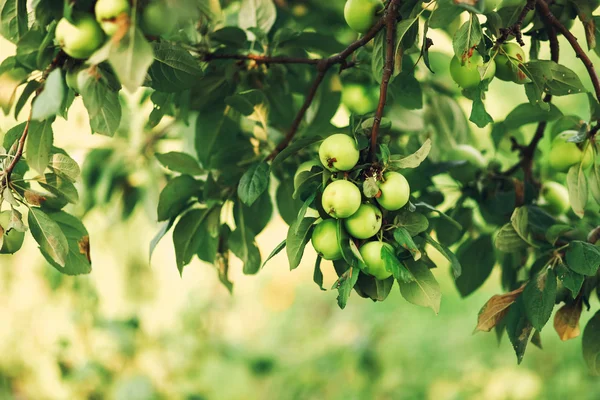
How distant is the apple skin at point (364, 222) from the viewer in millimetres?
626

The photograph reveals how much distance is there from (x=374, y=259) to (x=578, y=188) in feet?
1.04

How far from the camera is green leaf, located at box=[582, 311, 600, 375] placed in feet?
2.56

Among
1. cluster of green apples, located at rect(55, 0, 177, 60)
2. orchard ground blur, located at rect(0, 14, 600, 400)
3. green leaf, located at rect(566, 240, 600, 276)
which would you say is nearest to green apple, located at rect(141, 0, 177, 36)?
cluster of green apples, located at rect(55, 0, 177, 60)

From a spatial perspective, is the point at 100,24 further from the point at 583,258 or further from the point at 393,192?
the point at 583,258

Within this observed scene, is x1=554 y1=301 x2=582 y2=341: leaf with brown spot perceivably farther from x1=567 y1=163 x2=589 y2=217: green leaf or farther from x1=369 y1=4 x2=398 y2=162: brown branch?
x1=369 y1=4 x2=398 y2=162: brown branch

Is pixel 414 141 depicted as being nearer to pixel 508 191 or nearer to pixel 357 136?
pixel 508 191

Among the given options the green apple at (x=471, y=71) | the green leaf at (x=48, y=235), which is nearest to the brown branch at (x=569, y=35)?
the green apple at (x=471, y=71)

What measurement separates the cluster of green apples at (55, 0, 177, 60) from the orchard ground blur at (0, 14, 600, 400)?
90 cm

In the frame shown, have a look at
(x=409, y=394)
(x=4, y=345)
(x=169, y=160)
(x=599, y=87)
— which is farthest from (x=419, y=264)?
(x=4, y=345)

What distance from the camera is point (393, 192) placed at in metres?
0.62

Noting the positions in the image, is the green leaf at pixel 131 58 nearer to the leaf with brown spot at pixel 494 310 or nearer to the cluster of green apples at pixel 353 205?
the cluster of green apples at pixel 353 205

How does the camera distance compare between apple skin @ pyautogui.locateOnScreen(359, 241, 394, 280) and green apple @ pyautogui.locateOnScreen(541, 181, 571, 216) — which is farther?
green apple @ pyautogui.locateOnScreen(541, 181, 571, 216)

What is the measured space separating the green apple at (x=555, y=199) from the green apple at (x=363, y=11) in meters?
0.46

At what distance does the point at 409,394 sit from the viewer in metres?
2.01
